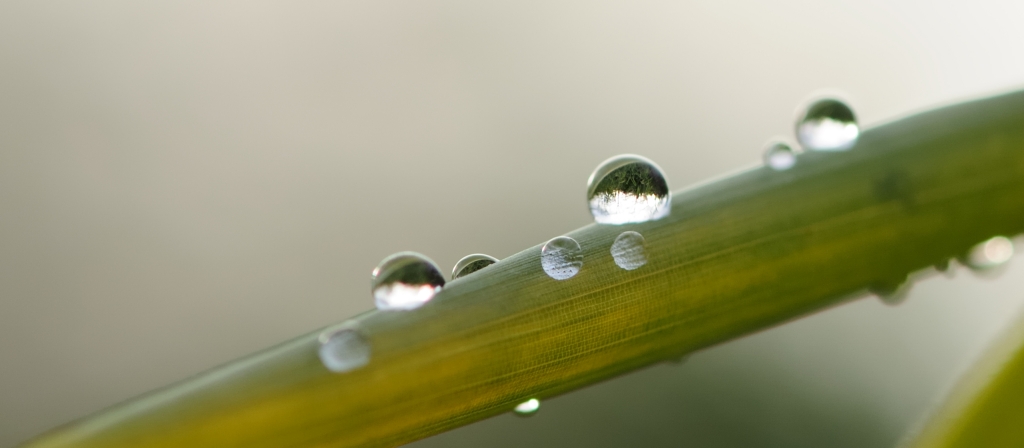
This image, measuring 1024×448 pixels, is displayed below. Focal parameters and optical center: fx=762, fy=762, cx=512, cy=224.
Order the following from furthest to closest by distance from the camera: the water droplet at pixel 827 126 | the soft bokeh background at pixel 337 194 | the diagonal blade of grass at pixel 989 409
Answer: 1. the soft bokeh background at pixel 337 194
2. the water droplet at pixel 827 126
3. the diagonal blade of grass at pixel 989 409

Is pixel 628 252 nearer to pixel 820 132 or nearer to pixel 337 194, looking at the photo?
pixel 820 132

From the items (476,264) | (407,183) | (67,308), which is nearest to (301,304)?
(407,183)

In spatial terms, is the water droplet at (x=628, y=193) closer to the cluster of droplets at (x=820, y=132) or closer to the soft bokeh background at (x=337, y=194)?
the cluster of droplets at (x=820, y=132)

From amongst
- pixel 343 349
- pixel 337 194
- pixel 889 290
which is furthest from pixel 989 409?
pixel 337 194

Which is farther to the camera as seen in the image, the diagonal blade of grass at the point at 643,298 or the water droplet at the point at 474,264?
the water droplet at the point at 474,264

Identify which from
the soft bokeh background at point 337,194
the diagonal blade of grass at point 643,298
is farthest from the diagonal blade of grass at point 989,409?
the soft bokeh background at point 337,194

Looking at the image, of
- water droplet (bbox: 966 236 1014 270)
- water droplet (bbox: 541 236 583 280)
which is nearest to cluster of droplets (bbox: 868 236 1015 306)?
water droplet (bbox: 966 236 1014 270)
